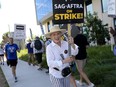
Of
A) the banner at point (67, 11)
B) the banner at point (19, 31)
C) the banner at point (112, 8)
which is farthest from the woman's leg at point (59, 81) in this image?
the banner at point (19, 31)

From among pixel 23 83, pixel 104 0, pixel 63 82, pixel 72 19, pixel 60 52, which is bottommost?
pixel 23 83

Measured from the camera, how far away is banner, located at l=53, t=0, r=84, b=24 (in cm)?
705

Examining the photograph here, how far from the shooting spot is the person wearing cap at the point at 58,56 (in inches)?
245

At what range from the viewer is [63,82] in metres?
6.57

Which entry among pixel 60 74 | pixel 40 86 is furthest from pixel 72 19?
pixel 40 86

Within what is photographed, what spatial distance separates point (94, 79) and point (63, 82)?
14.5 feet

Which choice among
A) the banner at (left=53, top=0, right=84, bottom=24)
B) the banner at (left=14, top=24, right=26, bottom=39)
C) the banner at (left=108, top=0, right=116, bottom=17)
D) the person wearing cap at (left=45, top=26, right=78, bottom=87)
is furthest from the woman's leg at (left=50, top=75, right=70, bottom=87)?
the banner at (left=14, top=24, right=26, bottom=39)

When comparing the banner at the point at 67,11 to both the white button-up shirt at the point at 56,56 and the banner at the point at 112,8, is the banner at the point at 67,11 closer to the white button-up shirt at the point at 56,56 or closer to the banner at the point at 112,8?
the white button-up shirt at the point at 56,56

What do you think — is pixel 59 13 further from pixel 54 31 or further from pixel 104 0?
pixel 104 0

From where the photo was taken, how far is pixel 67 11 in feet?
23.1

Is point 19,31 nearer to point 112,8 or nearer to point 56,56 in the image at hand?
point 112,8

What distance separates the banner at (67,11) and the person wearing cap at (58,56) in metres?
0.59

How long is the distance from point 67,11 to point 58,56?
1130 millimetres

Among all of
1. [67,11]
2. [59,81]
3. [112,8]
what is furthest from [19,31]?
[59,81]
